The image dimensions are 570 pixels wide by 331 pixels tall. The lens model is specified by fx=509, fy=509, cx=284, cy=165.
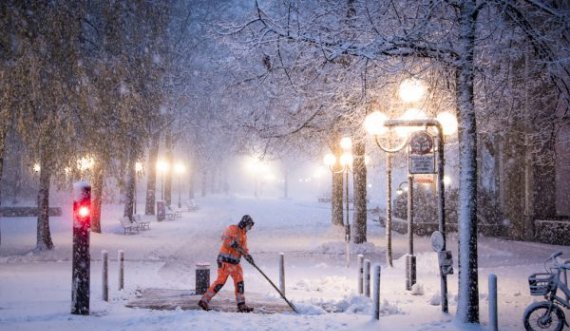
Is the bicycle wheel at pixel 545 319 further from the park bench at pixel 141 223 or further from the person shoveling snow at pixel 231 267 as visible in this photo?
the park bench at pixel 141 223

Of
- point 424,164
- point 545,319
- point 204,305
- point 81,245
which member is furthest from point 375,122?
point 81,245

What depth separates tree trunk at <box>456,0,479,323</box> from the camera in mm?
7727

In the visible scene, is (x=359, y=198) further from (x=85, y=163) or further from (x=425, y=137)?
(x=85, y=163)

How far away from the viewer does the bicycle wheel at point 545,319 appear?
285 inches

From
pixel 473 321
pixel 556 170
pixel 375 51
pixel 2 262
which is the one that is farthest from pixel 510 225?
pixel 2 262

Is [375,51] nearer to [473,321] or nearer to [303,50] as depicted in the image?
[303,50]

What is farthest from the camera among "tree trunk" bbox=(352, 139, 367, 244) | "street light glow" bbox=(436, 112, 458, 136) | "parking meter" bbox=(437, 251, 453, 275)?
"tree trunk" bbox=(352, 139, 367, 244)

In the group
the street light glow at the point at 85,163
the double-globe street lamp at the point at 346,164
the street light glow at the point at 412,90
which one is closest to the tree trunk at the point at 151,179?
the double-globe street lamp at the point at 346,164

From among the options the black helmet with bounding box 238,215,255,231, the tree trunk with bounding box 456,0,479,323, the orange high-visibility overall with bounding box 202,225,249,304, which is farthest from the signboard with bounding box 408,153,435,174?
the orange high-visibility overall with bounding box 202,225,249,304

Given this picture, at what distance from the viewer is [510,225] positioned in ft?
72.4

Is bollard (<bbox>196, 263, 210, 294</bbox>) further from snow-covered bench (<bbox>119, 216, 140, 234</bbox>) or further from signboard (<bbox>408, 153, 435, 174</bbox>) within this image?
snow-covered bench (<bbox>119, 216, 140, 234</bbox>)

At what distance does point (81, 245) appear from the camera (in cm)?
816

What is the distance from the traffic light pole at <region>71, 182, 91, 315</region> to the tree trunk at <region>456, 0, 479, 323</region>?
5904 millimetres

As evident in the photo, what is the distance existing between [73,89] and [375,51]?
7.37 metres
